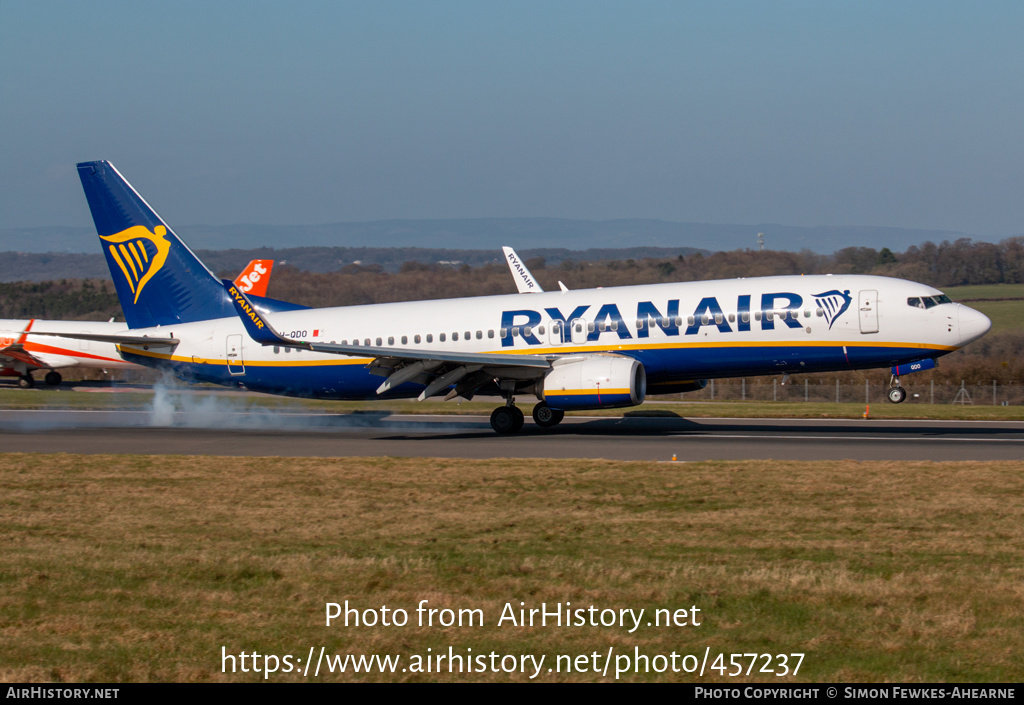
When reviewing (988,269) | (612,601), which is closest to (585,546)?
(612,601)

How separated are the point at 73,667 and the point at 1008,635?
27.7 feet

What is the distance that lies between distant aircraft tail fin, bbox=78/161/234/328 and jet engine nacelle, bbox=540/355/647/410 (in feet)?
38.2

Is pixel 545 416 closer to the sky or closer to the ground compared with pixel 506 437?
closer to the sky

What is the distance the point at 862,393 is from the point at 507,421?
96.8 feet

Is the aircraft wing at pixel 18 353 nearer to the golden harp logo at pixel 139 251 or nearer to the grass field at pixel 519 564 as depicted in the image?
the golden harp logo at pixel 139 251

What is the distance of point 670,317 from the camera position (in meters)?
27.6

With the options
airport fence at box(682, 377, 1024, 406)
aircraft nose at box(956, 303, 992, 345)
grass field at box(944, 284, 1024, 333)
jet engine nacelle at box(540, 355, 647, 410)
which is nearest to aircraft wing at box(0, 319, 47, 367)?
airport fence at box(682, 377, 1024, 406)

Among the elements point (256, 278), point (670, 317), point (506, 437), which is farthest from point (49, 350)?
point (670, 317)

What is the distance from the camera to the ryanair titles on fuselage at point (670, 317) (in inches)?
1062

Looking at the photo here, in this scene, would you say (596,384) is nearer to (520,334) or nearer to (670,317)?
(670,317)

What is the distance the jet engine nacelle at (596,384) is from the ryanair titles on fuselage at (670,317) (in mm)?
1181

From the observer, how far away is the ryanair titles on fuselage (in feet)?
88.5

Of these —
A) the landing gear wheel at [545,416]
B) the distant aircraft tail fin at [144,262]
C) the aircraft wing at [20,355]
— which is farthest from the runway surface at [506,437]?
the aircraft wing at [20,355]
